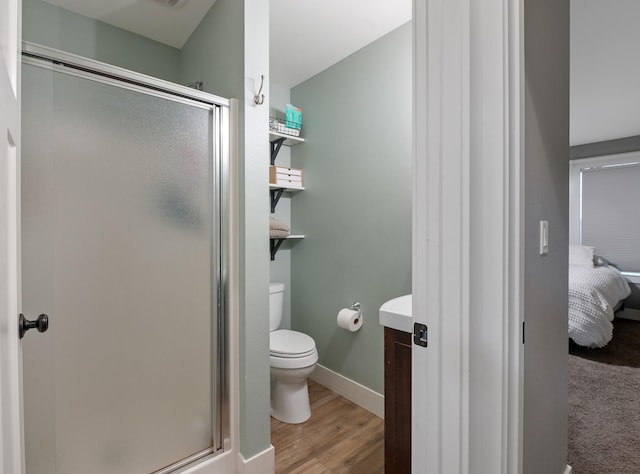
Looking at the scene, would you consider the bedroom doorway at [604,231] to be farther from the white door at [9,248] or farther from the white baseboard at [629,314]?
the white door at [9,248]

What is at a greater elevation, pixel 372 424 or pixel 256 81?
pixel 256 81

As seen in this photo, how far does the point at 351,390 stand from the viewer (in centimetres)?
216

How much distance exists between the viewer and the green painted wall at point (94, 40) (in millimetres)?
1682

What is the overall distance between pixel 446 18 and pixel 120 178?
4.18ft

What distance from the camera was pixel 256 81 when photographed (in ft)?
4.85

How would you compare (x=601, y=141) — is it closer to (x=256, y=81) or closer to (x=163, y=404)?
(x=256, y=81)

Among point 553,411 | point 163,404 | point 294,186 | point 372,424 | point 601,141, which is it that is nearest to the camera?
point 553,411

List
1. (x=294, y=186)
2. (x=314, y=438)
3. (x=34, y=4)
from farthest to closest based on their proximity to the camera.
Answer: (x=294, y=186)
(x=314, y=438)
(x=34, y=4)

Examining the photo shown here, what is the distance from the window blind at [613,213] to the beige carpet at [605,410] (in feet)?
5.54

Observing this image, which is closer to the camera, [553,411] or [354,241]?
[553,411]

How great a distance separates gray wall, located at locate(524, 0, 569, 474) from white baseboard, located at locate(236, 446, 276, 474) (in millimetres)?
1114

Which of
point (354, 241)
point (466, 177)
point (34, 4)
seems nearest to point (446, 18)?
point (466, 177)

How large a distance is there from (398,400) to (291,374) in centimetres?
84

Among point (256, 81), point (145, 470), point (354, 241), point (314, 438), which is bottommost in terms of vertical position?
point (314, 438)
